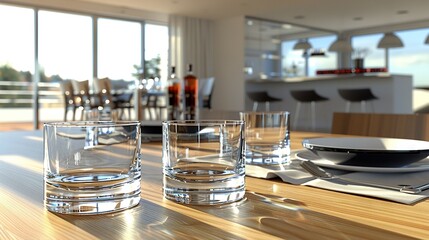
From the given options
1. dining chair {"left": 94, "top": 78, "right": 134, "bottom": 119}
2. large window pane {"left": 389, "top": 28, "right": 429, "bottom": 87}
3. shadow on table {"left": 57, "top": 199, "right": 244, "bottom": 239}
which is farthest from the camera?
large window pane {"left": 389, "top": 28, "right": 429, "bottom": 87}

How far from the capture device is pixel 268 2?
26.2 feet

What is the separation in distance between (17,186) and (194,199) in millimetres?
260

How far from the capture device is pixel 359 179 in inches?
23.2

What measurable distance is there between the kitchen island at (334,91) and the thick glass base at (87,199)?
678cm

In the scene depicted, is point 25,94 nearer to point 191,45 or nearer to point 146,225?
point 191,45

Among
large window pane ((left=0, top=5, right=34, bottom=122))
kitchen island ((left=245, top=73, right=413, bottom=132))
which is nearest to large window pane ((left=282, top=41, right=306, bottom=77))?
kitchen island ((left=245, top=73, right=413, bottom=132))

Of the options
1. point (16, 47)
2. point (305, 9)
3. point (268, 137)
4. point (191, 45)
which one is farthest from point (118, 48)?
point (268, 137)

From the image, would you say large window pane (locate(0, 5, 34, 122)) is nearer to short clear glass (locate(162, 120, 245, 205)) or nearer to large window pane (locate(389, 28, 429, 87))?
large window pane (locate(389, 28, 429, 87))

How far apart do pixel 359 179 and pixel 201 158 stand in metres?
0.23

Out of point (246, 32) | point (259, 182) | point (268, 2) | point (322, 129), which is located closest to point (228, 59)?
point (246, 32)

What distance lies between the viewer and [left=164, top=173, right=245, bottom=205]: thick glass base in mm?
465

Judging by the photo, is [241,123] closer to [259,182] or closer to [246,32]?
[259,182]

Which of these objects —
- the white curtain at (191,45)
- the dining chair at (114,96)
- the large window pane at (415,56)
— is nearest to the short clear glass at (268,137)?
the dining chair at (114,96)

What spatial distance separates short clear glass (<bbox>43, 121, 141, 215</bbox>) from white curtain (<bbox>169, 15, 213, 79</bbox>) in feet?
29.2
